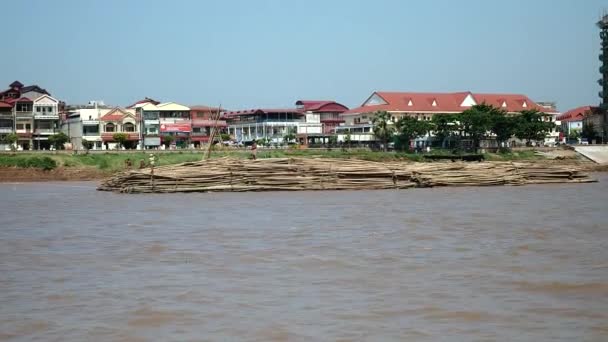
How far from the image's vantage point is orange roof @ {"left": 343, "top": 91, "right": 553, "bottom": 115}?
73.9 metres

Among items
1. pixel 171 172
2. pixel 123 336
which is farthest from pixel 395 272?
pixel 171 172

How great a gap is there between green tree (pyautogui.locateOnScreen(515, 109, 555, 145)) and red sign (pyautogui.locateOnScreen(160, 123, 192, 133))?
93.6ft

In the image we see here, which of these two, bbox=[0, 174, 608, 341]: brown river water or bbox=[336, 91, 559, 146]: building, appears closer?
bbox=[0, 174, 608, 341]: brown river water

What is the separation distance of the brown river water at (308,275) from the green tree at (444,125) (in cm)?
4496

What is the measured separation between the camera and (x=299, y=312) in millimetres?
7246

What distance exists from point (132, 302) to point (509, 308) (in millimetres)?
3539

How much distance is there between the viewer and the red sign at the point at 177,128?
70688mm

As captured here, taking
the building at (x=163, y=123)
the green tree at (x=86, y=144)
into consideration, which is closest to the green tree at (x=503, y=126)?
the building at (x=163, y=123)

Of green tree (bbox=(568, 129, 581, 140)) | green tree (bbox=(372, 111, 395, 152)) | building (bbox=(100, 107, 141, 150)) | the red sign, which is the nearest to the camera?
green tree (bbox=(372, 111, 395, 152))

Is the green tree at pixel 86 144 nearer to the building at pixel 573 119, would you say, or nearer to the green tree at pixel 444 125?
the green tree at pixel 444 125

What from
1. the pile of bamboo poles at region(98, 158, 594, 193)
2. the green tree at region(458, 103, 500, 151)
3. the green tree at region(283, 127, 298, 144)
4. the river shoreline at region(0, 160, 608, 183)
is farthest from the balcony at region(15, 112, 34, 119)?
the pile of bamboo poles at region(98, 158, 594, 193)

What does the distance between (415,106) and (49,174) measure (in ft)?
142

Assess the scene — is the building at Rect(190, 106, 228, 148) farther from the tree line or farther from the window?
the tree line

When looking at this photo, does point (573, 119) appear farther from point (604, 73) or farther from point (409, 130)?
point (409, 130)
